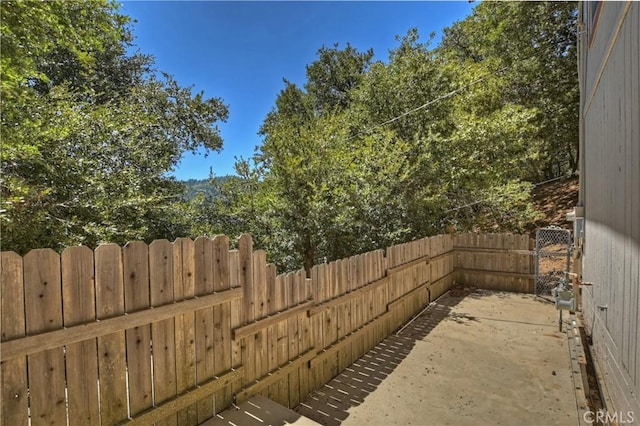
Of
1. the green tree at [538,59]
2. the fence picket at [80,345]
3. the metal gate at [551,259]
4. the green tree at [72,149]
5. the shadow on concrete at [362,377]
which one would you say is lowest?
the shadow on concrete at [362,377]

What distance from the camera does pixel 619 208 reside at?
2.50 metres

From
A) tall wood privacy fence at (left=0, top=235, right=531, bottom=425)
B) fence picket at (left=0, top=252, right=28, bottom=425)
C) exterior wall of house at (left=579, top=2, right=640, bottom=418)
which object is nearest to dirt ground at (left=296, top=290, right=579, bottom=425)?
tall wood privacy fence at (left=0, top=235, right=531, bottom=425)

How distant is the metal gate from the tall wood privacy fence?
4.89 m

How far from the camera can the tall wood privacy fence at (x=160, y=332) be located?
1771 millimetres

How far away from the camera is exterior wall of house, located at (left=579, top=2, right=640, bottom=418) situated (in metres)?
1.99

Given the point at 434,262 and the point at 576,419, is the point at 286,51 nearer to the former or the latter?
the point at 434,262

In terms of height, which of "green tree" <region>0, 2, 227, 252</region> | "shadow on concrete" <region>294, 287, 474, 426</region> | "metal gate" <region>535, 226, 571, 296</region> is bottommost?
"shadow on concrete" <region>294, 287, 474, 426</region>

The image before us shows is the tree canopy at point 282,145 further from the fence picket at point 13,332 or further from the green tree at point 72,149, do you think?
the fence picket at point 13,332

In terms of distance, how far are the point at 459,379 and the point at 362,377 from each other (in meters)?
1.07

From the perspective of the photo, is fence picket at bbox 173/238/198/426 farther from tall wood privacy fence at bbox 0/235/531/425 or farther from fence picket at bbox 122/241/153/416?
fence picket at bbox 122/241/153/416

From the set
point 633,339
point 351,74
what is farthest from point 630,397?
point 351,74

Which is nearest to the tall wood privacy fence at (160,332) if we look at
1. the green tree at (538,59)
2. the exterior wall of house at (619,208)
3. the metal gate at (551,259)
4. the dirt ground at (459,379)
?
the dirt ground at (459,379)

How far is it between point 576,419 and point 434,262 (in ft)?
13.3

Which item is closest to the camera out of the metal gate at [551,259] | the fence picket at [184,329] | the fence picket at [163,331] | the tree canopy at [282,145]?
the fence picket at [163,331]
